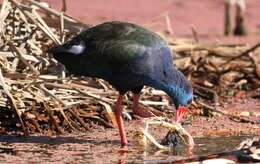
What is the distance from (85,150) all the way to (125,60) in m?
0.75

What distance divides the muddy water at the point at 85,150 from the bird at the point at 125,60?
26 centimetres

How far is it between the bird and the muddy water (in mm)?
262

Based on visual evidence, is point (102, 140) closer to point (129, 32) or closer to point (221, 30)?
point (129, 32)

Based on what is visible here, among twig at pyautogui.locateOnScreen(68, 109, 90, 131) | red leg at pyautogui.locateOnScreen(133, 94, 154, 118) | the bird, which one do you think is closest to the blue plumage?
the bird

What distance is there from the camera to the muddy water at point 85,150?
5.57 m

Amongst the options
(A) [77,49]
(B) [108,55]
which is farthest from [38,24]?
(B) [108,55]

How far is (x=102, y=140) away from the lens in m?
6.33

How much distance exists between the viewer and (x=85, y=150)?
19.5 feet

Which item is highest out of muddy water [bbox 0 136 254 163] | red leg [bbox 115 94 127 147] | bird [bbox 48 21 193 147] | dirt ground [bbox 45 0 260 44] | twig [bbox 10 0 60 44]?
dirt ground [bbox 45 0 260 44]

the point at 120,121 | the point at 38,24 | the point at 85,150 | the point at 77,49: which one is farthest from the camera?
the point at 38,24

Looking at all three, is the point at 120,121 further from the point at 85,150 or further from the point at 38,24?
the point at 38,24

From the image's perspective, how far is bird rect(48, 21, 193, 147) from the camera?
236 inches

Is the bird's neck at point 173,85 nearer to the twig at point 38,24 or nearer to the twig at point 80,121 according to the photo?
the twig at point 80,121

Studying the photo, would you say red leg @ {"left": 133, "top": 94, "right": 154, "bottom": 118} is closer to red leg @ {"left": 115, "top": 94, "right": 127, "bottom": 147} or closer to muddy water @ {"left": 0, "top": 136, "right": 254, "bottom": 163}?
red leg @ {"left": 115, "top": 94, "right": 127, "bottom": 147}
